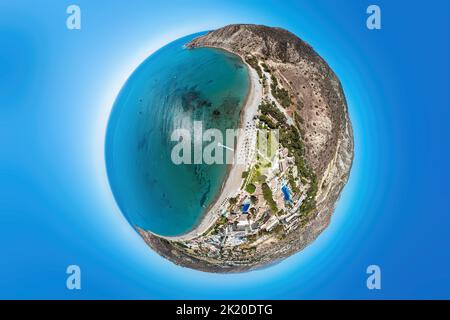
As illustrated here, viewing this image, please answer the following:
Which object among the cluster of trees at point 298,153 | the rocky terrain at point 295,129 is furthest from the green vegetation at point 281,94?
the cluster of trees at point 298,153

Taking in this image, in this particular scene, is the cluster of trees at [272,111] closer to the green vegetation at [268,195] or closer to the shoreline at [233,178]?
the shoreline at [233,178]

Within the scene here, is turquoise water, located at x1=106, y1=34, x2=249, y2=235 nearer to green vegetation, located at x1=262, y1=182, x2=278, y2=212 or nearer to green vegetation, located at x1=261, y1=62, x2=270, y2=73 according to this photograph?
green vegetation, located at x1=261, y1=62, x2=270, y2=73

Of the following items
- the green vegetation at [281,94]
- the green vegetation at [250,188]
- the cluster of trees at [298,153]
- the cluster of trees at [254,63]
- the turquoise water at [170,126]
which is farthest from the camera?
the cluster of trees at [254,63]

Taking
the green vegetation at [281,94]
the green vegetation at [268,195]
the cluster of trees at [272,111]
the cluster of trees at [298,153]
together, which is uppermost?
the green vegetation at [281,94]

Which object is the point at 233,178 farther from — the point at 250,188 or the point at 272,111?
the point at 272,111

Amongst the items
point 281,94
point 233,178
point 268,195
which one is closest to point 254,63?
point 281,94

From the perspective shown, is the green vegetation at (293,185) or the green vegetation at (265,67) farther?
the green vegetation at (265,67)

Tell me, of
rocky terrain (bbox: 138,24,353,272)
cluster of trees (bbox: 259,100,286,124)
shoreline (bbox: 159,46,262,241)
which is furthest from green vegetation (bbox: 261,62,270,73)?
cluster of trees (bbox: 259,100,286,124)

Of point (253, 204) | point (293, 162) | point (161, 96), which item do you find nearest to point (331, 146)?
point (293, 162)
